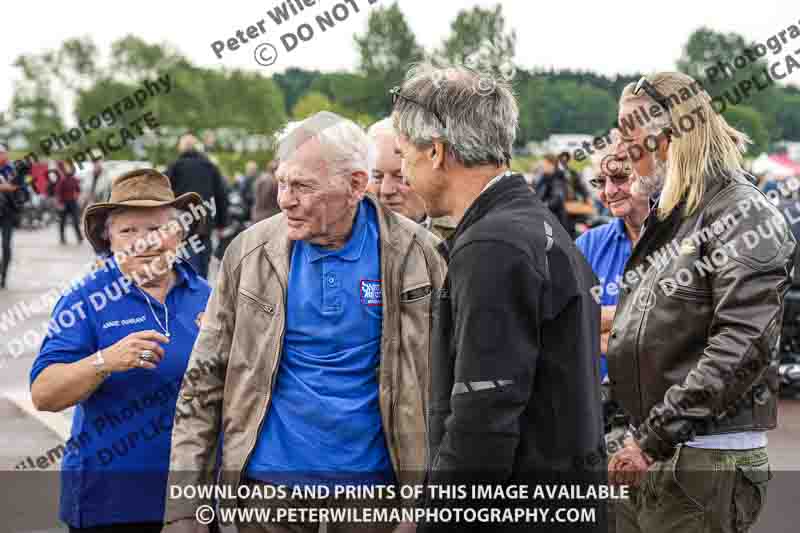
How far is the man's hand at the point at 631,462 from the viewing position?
315 centimetres

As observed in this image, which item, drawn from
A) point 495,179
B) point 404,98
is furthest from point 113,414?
point 495,179

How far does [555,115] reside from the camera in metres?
76.8

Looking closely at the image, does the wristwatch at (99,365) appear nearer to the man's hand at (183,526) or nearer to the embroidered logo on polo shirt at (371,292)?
the man's hand at (183,526)

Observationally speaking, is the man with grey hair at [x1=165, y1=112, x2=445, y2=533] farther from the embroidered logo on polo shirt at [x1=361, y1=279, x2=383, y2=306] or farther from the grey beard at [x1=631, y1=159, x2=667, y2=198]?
the grey beard at [x1=631, y1=159, x2=667, y2=198]

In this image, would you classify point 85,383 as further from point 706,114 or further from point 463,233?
point 706,114

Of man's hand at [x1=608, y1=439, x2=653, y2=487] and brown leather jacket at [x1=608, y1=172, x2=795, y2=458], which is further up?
brown leather jacket at [x1=608, y1=172, x2=795, y2=458]

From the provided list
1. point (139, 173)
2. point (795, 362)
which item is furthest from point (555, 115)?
point (139, 173)

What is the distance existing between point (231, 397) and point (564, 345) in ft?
4.12

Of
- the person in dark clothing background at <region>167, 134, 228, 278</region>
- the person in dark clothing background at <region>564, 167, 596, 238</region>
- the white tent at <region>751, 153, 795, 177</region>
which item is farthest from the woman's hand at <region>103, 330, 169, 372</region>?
the person in dark clothing background at <region>564, 167, 596, 238</region>

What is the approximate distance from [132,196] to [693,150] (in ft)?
6.75

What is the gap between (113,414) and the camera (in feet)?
12.3

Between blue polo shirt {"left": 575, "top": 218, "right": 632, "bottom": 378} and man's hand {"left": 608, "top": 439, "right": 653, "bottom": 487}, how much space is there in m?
1.14

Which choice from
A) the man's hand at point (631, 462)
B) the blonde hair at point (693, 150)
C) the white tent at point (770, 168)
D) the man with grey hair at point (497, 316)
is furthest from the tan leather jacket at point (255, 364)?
the white tent at point (770, 168)

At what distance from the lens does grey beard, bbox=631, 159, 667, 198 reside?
11.0ft
